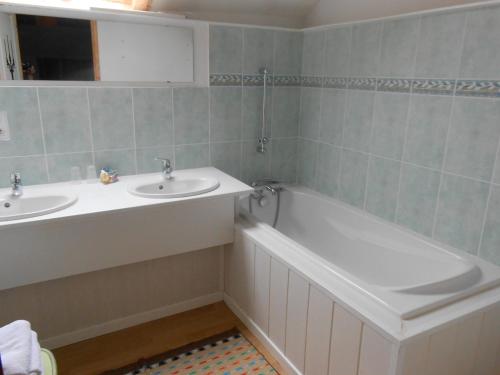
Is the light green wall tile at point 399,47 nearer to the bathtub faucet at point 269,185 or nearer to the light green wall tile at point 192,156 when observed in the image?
the bathtub faucet at point 269,185

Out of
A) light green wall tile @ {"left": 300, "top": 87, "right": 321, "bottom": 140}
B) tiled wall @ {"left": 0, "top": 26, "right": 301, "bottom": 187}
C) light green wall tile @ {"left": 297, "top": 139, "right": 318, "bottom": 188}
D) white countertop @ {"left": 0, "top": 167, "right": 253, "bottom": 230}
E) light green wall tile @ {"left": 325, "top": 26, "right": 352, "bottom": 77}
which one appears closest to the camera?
white countertop @ {"left": 0, "top": 167, "right": 253, "bottom": 230}

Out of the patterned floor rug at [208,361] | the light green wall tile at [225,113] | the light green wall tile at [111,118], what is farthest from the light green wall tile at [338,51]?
the patterned floor rug at [208,361]

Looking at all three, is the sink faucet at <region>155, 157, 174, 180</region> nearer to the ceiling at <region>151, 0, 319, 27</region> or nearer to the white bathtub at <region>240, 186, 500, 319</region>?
the white bathtub at <region>240, 186, 500, 319</region>

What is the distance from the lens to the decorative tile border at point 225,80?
260cm

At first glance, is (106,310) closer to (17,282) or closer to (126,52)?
(17,282)

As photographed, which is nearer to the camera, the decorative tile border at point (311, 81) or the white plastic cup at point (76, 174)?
the white plastic cup at point (76, 174)

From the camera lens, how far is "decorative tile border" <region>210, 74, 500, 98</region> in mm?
1802

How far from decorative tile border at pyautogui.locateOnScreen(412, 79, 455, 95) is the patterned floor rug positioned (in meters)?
1.57

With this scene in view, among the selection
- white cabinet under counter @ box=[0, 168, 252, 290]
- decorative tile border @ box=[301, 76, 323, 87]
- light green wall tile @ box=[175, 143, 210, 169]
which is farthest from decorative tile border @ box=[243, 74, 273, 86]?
white cabinet under counter @ box=[0, 168, 252, 290]

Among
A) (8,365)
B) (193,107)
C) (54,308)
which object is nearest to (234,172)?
(193,107)

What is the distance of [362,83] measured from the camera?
7.91ft

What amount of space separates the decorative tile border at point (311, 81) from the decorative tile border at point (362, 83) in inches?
11.2

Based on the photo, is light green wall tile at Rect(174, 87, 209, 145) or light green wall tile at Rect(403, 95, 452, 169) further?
light green wall tile at Rect(174, 87, 209, 145)

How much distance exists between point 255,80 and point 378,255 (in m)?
1.37
